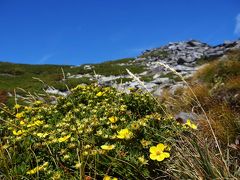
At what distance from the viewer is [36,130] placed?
5.21 m

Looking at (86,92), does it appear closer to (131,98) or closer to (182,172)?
(131,98)

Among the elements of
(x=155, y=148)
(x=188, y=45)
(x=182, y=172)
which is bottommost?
(x=182, y=172)

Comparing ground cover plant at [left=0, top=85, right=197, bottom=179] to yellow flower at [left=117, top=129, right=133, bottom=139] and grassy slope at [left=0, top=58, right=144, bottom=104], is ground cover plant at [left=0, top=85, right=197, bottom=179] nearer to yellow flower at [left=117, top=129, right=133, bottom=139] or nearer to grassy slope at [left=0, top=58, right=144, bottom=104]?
yellow flower at [left=117, top=129, right=133, bottom=139]

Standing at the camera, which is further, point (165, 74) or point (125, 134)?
point (165, 74)

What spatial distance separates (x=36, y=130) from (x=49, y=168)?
1275mm

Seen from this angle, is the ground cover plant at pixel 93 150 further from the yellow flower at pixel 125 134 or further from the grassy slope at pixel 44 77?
the grassy slope at pixel 44 77

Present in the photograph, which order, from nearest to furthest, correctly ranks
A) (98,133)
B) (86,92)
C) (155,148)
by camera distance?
(155,148)
(98,133)
(86,92)

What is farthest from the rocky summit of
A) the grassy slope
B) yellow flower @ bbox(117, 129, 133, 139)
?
the grassy slope

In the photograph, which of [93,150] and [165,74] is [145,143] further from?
[165,74]

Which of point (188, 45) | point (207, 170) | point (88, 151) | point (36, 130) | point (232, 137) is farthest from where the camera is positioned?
point (188, 45)

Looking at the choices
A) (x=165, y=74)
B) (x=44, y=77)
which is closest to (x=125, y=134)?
(x=165, y=74)

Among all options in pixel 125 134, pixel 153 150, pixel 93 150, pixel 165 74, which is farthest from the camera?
pixel 165 74

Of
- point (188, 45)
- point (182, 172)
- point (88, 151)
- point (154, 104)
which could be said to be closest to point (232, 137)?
point (154, 104)

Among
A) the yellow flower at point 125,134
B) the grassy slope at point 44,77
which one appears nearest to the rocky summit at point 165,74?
the yellow flower at point 125,134
